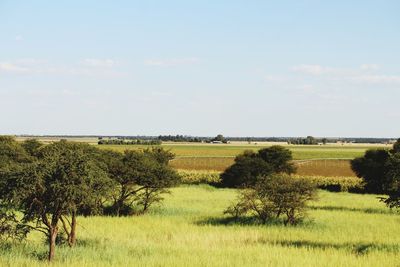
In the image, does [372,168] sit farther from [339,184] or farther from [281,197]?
[281,197]

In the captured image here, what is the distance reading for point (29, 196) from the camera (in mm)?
18234

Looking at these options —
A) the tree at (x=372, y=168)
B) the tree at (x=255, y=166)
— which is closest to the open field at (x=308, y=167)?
the tree at (x=255, y=166)

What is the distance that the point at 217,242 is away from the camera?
24.1 meters

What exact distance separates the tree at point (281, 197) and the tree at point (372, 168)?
27039 millimetres

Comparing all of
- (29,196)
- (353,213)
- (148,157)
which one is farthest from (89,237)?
(353,213)

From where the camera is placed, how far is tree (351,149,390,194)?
193ft

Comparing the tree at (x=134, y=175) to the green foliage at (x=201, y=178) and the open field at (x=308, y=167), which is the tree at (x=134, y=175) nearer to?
the green foliage at (x=201, y=178)

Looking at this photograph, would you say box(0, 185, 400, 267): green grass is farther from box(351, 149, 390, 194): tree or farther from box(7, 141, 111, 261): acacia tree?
box(351, 149, 390, 194): tree

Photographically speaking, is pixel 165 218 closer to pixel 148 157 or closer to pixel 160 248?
pixel 148 157

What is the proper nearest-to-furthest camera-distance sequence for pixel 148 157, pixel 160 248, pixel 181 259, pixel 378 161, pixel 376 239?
pixel 181 259 → pixel 160 248 → pixel 376 239 → pixel 148 157 → pixel 378 161

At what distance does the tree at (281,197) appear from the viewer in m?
32.4

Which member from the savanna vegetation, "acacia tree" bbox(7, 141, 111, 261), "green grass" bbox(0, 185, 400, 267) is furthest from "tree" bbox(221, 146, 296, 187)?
"acacia tree" bbox(7, 141, 111, 261)

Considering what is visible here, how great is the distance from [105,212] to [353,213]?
58.1ft

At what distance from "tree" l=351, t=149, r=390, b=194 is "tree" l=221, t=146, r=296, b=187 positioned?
11.2 metres
